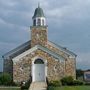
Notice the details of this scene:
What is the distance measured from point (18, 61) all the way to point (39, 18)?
7.37m

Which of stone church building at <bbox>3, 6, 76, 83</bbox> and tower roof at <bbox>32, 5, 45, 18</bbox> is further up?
tower roof at <bbox>32, 5, 45, 18</bbox>

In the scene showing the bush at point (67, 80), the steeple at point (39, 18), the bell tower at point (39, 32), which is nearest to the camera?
the bush at point (67, 80)

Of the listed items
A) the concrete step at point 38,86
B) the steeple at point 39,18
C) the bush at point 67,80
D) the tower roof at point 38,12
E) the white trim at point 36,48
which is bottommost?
the concrete step at point 38,86

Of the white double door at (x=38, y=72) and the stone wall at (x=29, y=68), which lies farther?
the white double door at (x=38, y=72)

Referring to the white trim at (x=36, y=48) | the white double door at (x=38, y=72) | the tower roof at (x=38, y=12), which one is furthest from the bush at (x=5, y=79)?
the tower roof at (x=38, y=12)

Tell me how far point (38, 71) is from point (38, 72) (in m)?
0.14

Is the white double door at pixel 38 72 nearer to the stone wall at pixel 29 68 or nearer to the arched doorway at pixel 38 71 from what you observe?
the arched doorway at pixel 38 71

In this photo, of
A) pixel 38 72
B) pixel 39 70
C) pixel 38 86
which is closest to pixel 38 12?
pixel 39 70

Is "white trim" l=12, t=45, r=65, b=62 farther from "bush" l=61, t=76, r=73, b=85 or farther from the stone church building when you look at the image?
"bush" l=61, t=76, r=73, b=85

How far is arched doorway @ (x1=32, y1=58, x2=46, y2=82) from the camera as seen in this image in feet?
179

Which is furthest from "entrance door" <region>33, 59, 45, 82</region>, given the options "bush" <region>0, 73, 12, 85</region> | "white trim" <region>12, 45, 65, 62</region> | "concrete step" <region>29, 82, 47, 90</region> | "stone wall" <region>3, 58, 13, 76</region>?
"stone wall" <region>3, 58, 13, 76</region>

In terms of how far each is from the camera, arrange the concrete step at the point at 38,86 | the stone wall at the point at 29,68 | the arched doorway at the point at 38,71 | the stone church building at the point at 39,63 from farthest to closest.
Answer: the arched doorway at the point at 38,71
the stone church building at the point at 39,63
the stone wall at the point at 29,68
the concrete step at the point at 38,86

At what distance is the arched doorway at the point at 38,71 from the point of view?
54.6 metres

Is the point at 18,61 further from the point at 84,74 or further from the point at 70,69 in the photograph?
the point at 84,74
